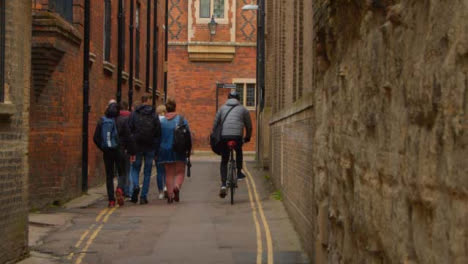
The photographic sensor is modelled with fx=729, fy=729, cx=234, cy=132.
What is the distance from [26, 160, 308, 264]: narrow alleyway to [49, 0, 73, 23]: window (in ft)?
12.1

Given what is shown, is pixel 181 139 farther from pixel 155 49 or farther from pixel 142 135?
pixel 155 49

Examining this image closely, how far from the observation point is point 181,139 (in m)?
13.3

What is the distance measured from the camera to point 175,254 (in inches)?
318

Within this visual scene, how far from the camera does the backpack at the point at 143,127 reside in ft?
43.5

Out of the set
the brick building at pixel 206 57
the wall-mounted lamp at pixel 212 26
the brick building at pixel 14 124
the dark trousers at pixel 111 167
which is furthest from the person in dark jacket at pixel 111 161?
the brick building at pixel 206 57

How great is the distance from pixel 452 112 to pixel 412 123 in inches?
23.1

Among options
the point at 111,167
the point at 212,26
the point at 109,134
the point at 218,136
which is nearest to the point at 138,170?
the point at 111,167

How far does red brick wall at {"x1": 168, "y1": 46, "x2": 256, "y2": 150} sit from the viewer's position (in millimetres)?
39406

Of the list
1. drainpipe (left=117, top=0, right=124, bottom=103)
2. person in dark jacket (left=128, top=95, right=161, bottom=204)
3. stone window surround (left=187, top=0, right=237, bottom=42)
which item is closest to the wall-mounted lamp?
stone window surround (left=187, top=0, right=237, bottom=42)

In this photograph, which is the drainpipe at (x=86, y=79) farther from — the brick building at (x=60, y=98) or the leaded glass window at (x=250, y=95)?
the leaded glass window at (x=250, y=95)

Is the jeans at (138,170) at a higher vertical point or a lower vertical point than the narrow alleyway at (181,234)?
higher

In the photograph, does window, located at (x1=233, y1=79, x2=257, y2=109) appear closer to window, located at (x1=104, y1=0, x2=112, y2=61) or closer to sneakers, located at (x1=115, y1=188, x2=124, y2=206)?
window, located at (x1=104, y1=0, x2=112, y2=61)

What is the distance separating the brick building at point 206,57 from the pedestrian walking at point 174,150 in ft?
83.6

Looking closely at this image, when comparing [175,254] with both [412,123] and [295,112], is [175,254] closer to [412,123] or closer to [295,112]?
[295,112]
